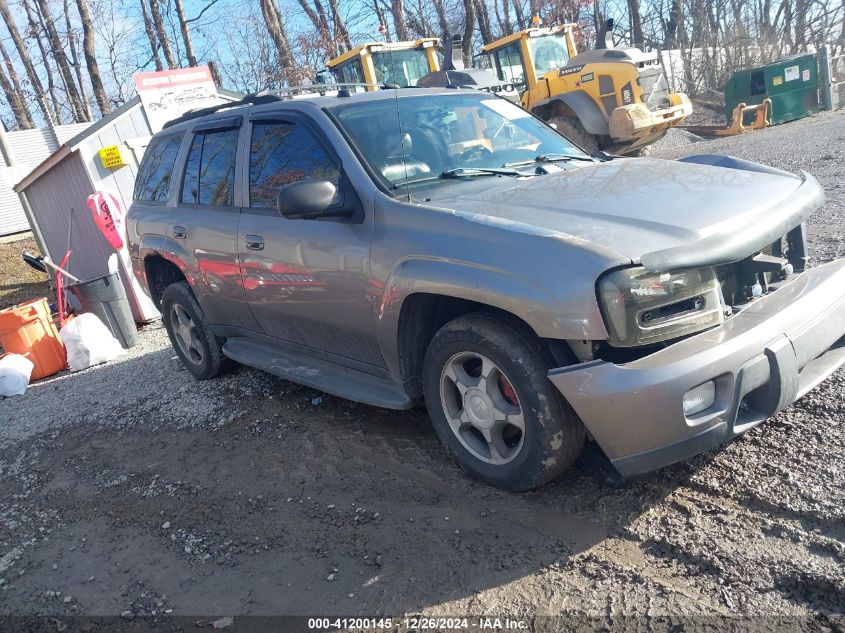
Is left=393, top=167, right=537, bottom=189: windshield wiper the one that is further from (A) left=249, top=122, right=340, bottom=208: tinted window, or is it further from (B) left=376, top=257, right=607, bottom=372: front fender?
(B) left=376, top=257, right=607, bottom=372: front fender

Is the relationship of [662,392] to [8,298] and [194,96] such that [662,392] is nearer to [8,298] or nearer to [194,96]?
[194,96]

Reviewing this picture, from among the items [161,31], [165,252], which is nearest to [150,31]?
[161,31]

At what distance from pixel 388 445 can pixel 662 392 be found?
1.89 m

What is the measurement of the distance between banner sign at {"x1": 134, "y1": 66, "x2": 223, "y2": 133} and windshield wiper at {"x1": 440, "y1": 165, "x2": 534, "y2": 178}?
315 inches

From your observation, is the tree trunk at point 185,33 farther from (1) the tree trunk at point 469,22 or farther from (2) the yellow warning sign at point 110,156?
(2) the yellow warning sign at point 110,156

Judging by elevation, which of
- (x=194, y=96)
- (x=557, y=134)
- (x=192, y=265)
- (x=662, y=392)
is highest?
(x=194, y=96)

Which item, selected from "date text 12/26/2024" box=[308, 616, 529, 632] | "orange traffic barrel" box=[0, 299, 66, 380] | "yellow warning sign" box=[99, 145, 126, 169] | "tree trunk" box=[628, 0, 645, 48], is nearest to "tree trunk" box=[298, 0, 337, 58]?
"tree trunk" box=[628, 0, 645, 48]

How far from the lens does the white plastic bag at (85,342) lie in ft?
25.6

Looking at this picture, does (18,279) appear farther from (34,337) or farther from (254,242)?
(254,242)

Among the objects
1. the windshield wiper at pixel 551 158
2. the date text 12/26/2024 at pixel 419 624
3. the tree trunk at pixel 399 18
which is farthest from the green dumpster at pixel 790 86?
the date text 12/26/2024 at pixel 419 624

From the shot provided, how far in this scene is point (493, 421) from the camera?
3.17 meters

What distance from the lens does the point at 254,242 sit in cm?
432

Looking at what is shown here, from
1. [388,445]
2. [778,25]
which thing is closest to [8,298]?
[388,445]

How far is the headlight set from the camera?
2.61 m
